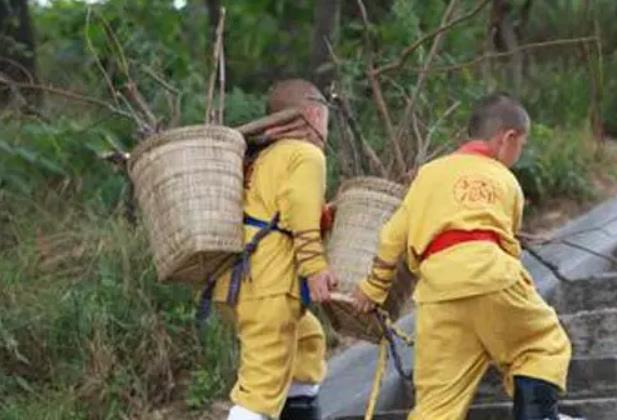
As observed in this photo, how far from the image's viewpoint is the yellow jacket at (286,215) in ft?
20.6

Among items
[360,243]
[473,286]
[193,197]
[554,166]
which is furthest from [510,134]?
[554,166]

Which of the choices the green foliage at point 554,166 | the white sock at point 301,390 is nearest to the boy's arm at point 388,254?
the white sock at point 301,390

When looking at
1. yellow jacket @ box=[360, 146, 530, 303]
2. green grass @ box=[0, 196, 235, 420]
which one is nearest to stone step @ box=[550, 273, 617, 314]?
green grass @ box=[0, 196, 235, 420]

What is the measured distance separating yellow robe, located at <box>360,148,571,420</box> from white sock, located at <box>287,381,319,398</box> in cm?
68

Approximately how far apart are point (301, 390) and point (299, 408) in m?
0.07

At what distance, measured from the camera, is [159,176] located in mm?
6375

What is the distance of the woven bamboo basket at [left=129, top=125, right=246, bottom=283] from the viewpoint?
6258 mm

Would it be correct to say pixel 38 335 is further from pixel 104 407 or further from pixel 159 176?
pixel 159 176

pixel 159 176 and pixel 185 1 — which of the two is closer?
pixel 159 176

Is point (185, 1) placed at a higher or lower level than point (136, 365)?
higher

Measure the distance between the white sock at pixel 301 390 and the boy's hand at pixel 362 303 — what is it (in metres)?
0.58

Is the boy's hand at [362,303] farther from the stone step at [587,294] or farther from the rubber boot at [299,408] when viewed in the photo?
the stone step at [587,294]

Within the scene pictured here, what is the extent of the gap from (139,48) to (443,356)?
404cm

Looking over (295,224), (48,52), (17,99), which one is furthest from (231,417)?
(48,52)
